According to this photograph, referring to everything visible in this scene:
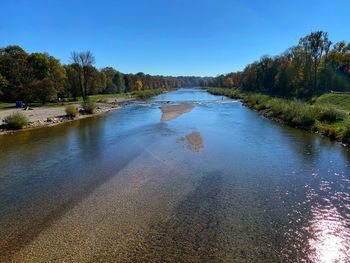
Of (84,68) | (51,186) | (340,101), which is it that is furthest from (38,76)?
(340,101)

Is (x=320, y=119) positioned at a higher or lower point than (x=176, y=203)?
higher

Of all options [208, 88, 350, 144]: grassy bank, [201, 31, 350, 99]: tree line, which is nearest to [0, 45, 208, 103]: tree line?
[208, 88, 350, 144]: grassy bank

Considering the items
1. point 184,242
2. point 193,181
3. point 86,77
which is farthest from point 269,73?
point 184,242

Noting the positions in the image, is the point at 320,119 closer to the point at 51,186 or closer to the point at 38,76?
the point at 51,186

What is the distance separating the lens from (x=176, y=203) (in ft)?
37.4

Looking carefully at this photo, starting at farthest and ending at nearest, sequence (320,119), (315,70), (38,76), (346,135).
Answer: (38,76), (315,70), (320,119), (346,135)

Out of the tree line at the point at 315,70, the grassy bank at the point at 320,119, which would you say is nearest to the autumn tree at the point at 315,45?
the tree line at the point at 315,70

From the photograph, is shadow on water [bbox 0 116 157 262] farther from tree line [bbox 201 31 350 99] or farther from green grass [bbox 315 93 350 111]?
tree line [bbox 201 31 350 99]

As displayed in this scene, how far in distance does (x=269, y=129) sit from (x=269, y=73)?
202ft

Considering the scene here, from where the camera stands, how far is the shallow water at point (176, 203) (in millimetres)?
8211

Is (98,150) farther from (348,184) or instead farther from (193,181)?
(348,184)

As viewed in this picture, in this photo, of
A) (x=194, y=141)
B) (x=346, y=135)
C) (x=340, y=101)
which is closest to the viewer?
(x=346, y=135)

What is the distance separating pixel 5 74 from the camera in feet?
196

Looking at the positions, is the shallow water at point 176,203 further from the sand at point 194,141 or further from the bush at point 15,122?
the bush at point 15,122
